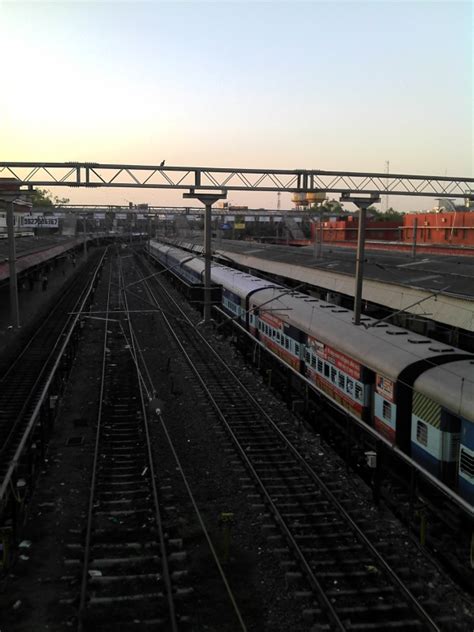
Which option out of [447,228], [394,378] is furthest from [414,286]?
[447,228]

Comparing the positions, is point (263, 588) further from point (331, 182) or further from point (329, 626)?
point (331, 182)

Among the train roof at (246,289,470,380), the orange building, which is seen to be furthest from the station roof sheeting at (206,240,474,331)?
the orange building

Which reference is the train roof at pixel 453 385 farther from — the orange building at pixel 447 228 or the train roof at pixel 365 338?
the orange building at pixel 447 228

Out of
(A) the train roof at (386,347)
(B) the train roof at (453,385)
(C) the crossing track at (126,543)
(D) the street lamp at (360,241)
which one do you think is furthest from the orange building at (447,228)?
(C) the crossing track at (126,543)

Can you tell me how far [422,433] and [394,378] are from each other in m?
1.28

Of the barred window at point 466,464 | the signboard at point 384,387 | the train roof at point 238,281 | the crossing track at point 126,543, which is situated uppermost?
the train roof at point 238,281

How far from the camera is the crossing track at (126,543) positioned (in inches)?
301

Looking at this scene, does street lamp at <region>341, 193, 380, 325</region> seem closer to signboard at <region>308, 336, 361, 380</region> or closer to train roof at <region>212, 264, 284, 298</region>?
signboard at <region>308, 336, 361, 380</region>

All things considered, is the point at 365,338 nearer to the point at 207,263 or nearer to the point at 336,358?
the point at 336,358

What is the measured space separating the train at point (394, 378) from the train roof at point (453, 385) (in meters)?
0.02

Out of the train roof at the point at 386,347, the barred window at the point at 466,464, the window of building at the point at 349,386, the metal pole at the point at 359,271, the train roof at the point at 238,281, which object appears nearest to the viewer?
the barred window at the point at 466,464

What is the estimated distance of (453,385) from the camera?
9.45 meters

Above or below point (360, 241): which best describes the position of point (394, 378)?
below

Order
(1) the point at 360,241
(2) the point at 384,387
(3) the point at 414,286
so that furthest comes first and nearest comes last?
1. (3) the point at 414,286
2. (1) the point at 360,241
3. (2) the point at 384,387
